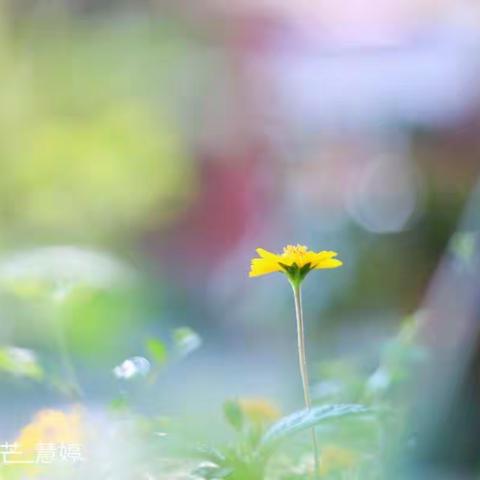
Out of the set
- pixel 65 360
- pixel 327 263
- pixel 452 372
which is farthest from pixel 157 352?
pixel 452 372

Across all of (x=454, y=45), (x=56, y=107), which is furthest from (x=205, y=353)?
(x=454, y=45)

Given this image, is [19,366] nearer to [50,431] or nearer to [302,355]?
[50,431]

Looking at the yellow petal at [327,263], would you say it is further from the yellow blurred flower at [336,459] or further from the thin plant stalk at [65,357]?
the thin plant stalk at [65,357]

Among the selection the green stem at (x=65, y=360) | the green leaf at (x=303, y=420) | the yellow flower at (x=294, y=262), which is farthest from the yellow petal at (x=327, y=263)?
the green stem at (x=65, y=360)

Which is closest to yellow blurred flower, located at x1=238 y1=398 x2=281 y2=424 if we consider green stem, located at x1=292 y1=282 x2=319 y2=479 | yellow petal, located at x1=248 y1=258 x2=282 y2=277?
green stem, located at x1=292 y1=282 x2=319 y2=479

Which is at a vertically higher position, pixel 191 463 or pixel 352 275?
pixel 352 275

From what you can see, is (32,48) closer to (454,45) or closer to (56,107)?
(56,107)
